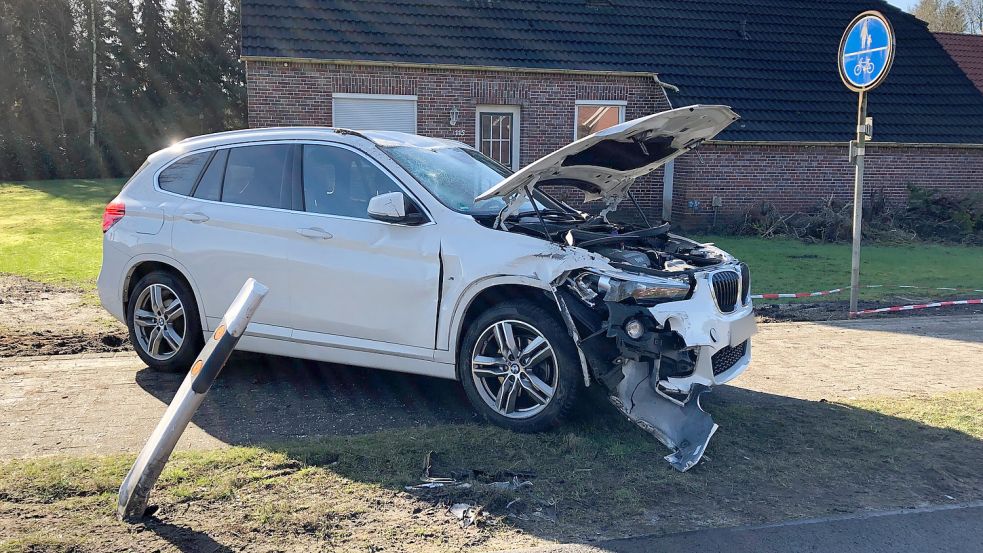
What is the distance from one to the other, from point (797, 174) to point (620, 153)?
49.5 feet

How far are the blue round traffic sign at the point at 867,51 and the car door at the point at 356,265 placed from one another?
5.97m

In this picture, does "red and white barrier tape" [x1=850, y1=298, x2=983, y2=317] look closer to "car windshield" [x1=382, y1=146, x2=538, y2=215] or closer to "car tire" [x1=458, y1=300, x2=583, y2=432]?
"car windshield" [x1=382, y1=146, x2=538, y2=215]

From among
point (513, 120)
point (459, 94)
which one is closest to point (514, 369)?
point (459, 94)

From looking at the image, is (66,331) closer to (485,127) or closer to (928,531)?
(928,531)

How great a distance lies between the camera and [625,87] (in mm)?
18641

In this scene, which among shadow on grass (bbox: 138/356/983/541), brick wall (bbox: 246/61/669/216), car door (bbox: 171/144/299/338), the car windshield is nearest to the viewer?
shadow on grass (bbox: 138/356/983/541)

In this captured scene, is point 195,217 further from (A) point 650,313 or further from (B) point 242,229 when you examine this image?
(A) point 650,313

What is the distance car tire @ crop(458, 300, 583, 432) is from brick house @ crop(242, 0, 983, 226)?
1298 centimetres

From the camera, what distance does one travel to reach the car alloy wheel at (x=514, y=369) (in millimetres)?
4789

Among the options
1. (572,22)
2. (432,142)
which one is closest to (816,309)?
(432,142)

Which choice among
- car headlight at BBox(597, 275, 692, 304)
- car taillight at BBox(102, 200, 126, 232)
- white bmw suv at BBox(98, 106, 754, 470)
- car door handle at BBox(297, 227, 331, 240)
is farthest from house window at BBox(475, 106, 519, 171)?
car headlight at BBox(597, 275, 692, 304)

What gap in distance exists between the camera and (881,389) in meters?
6.15

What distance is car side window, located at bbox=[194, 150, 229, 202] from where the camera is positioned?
236 inches

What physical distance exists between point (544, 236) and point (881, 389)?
3179mm
